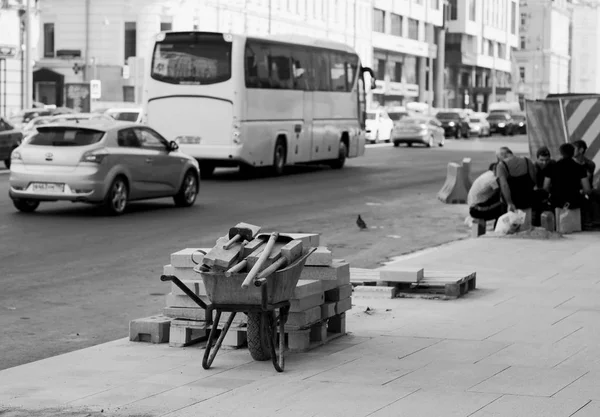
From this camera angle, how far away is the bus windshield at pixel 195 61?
102ft

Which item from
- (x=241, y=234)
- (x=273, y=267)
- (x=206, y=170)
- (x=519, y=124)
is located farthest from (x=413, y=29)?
(x=273, y=267)

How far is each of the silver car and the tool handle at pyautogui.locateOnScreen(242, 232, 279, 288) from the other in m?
12.6

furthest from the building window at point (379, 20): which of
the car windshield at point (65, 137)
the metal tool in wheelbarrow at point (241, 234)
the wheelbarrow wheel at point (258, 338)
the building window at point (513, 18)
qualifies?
the wheelbarrow wheel at point (258, 338)

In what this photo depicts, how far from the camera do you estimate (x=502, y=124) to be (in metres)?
89.6

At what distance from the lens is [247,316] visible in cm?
873

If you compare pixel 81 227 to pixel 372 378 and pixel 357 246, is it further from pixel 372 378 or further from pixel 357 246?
pixel 372 378

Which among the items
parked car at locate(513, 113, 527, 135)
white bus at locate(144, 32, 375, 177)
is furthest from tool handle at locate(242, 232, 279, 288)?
parked car at locate(513, 113, 527, 135)

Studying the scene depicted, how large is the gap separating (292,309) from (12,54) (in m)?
47.5

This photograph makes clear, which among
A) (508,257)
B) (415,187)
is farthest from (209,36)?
(508,257)

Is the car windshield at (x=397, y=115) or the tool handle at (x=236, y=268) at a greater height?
the car windshield at (x=397, y=115)

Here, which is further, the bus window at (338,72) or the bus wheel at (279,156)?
the bus window at (338,72)

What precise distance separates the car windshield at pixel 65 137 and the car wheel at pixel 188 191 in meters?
2.32

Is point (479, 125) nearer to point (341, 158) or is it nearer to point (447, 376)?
point (341, 158)

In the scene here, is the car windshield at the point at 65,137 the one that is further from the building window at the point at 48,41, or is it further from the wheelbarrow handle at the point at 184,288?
the building window at the point at 48,41
